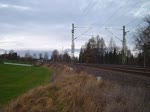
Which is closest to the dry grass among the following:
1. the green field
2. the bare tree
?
the green field

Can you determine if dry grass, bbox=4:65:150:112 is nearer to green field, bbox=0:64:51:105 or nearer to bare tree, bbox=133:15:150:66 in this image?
green field, bbox=0:64:51:105

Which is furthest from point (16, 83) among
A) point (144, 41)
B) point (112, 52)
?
point (112, 52)

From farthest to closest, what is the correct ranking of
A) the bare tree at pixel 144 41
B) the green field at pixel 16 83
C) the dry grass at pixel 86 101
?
the bare tree at pixel 144 41 < the green field at pixel 16 83 < the dry grass at pixel 86 101

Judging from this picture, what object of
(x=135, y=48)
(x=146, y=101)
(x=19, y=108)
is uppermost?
(x=135, y=48)

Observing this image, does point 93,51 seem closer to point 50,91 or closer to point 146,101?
point 50,91

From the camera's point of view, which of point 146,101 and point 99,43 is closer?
point 146,101

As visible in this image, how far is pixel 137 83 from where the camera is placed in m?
16.4

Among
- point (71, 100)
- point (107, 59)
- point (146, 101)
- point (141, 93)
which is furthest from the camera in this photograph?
point (107, 59)

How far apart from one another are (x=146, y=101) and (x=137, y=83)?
3.95m

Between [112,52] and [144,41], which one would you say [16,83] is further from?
[112,52]

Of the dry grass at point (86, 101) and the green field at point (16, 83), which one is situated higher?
the dry grass at point (86, 101)

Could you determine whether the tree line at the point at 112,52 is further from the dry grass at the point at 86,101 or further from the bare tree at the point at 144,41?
the dry grass at the point at 86,101

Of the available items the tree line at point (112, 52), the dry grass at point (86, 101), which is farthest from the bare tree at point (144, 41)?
the dry grass at point (86, 101)

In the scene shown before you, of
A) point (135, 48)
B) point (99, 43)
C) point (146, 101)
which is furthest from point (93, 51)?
point (146, 101)
